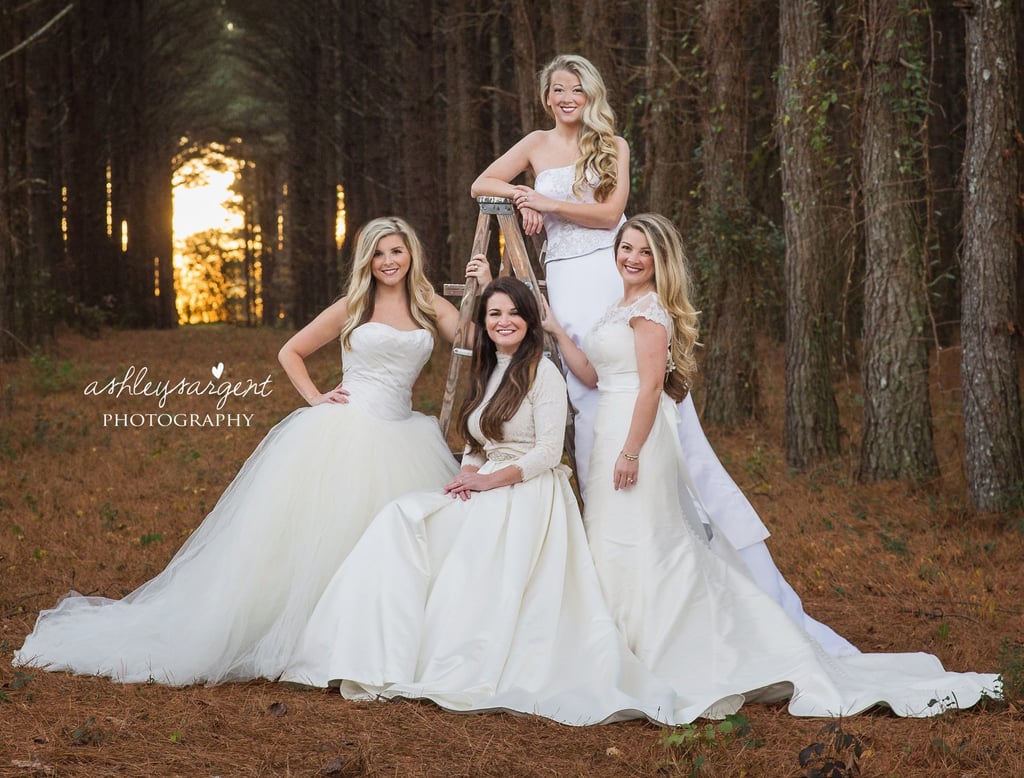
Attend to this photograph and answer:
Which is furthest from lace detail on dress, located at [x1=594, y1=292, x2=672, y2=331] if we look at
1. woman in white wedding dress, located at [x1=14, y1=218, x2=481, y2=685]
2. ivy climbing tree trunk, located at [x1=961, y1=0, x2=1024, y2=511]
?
ivy climbing tree trunk, located at [x1=961, y1=0, x2=1024, y2=511]

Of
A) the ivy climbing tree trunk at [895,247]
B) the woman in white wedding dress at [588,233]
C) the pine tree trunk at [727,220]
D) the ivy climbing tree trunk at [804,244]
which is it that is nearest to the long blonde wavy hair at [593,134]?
the woman in white wedding dress at [588,233]

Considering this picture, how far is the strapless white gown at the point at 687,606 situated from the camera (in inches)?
213

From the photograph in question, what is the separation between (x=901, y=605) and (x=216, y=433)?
9228mm

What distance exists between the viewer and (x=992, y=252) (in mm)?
8570

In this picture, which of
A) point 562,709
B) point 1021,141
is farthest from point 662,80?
point 562,709

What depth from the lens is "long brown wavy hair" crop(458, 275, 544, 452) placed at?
228 inches

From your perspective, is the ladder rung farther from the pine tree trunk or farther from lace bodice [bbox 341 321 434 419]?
the pine tree trunk

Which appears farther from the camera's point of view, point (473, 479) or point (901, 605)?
point (901, 605)

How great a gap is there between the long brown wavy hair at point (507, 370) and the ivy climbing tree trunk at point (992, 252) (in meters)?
4.26

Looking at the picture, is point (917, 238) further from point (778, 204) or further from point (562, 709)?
point (778, 204)

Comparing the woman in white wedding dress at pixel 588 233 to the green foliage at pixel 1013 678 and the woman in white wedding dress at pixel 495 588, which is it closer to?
the woman in white wedding dress at pixel 495 588

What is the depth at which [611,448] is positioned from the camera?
590 centimetres

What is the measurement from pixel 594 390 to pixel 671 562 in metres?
1.09

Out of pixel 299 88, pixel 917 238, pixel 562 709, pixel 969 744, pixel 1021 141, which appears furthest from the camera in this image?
pixel 299 88
